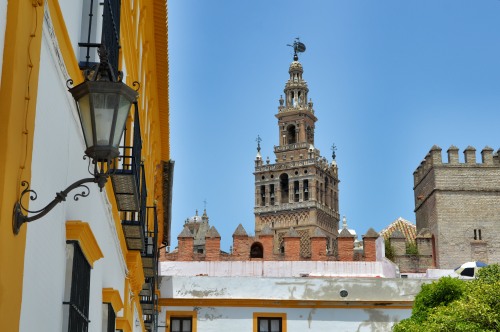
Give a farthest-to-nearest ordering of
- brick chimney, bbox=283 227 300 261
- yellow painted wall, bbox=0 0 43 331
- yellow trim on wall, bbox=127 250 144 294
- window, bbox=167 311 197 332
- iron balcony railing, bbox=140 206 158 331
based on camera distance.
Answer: brick chimney, bbox=283 227 300 261 < window, bbox=167 311 197 332 < iron balcony railing, bbox=140 206 158 331 < yellow trim on wall, bbox=127 250 144 294 < yellow painted wall, bbox=0 0 43 331

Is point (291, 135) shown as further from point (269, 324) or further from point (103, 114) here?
point (103, 114)

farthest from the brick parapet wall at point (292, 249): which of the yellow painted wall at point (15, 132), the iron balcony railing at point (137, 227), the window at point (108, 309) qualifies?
the yellow painted wall at point (15, 132)

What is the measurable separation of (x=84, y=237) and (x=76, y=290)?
0.36 m

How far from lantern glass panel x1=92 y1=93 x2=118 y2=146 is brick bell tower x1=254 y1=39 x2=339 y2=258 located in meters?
80.8

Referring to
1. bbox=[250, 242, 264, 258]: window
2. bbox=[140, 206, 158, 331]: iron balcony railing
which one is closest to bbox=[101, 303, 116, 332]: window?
bbox=[140, 206, 158, 331]: iron balcony railing

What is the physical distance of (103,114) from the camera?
4352mm

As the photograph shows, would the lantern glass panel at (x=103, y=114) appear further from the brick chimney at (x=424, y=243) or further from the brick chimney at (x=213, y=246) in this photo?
the brick chimney at (x=424, y=243)

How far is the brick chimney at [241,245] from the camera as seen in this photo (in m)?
28.7

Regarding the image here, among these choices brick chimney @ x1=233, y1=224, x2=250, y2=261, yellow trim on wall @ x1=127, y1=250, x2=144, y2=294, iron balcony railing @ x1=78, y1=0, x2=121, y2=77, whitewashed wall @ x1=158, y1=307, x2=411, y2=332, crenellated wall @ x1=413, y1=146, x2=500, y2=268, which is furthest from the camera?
crenellated wall @ x1=413, y1=146, x2=500, y2=268

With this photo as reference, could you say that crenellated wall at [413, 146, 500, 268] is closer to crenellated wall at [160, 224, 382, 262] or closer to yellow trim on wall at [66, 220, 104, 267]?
crenellated wall at [160, 224, 382, 262]

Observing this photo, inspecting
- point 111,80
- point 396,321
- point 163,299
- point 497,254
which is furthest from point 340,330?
point 497,254

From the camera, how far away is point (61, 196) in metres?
4.22

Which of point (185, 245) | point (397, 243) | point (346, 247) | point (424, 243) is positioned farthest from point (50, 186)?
point (424, 243)

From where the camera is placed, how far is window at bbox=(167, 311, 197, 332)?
2341cm
